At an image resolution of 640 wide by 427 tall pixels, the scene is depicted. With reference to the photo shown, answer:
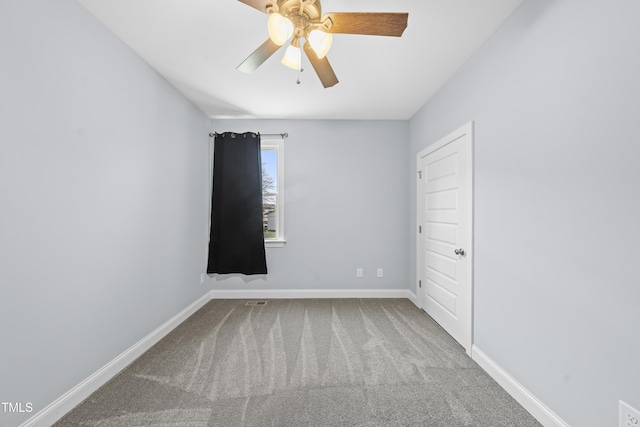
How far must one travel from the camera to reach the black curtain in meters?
3.89

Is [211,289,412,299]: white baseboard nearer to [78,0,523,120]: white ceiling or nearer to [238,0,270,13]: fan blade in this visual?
[78,0,523,120]: white ceiling

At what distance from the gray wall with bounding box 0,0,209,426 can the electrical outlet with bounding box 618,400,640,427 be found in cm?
286

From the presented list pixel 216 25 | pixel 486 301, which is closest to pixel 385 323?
pixel 486 301

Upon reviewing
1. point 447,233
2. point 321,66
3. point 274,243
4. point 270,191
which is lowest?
point 274,243

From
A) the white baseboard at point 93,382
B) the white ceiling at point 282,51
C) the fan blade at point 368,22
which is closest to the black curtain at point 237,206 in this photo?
the white ceiling at point 282,51

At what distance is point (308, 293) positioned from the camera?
13.1 ft

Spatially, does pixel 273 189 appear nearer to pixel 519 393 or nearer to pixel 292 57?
pixel 292 57

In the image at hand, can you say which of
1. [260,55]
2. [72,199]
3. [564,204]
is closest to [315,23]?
[260,55]

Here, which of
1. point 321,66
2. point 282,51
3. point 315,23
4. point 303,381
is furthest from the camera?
point 282,51

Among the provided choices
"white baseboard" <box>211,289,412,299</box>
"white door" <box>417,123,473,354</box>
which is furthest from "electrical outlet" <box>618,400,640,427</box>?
"white baseboard" <box>211,289,412,299</box>

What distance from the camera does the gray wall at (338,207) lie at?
13.2 feet

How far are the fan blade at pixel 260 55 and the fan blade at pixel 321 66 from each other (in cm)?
19

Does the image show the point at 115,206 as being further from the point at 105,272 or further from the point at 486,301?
the point at 486,301

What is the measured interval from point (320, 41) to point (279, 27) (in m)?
0.25
